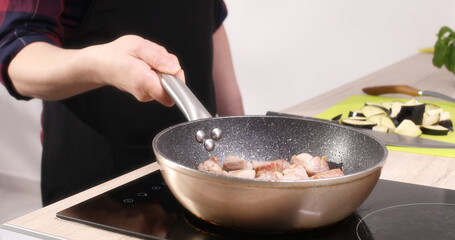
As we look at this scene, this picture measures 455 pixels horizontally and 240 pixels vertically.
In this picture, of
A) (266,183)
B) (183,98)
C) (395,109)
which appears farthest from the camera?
(395,109)

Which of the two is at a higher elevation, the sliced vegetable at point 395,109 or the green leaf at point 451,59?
the green leaf at point 451,59

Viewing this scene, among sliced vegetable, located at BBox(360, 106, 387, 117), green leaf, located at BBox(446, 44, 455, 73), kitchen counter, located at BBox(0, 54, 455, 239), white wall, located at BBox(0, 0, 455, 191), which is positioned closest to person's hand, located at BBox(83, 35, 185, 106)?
kitchen counter, located at BBox(0, 54, 455, 239)

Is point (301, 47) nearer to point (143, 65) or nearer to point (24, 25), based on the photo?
point (24, 25)

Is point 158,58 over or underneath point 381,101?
over

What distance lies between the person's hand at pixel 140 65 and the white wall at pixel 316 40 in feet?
7.08

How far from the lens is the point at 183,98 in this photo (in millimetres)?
781

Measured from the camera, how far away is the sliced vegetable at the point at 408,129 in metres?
1.14

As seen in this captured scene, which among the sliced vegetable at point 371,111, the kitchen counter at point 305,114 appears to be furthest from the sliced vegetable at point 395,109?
the kitchen counter at point 305,114

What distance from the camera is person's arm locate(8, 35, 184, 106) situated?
0.81 m

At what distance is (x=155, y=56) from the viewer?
31.6 inches

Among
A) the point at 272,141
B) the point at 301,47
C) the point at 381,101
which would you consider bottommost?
the point at 301,47

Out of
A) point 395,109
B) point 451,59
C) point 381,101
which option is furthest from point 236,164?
point 451,59

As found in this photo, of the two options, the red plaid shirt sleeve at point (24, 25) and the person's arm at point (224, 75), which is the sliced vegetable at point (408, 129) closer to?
the person's arm at point (224, 75)

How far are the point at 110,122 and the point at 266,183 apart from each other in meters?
0.85
